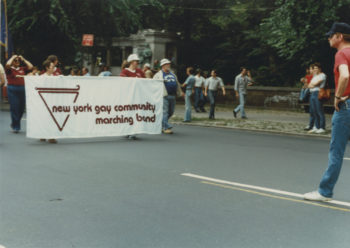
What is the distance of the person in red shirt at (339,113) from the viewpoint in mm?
6086

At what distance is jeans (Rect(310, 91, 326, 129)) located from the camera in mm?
15656

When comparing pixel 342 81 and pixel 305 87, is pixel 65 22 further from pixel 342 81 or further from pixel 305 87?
pixel 342 81

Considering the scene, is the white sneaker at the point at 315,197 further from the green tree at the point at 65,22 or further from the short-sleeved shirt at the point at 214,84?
the green tree at the point at 65,22

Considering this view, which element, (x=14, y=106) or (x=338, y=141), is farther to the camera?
(x=14, y=106)

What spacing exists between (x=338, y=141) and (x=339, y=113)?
0.31 m

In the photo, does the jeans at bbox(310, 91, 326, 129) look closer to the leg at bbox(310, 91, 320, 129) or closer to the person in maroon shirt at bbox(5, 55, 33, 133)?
the leg at bbox(310, 91, 320, 129)

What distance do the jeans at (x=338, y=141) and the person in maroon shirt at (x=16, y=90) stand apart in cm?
897

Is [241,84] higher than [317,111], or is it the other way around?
[241,84]

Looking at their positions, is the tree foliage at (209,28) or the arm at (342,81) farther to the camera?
the tree foliage at (209,28)

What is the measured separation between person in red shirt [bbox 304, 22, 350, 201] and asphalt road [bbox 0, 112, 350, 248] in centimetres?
25

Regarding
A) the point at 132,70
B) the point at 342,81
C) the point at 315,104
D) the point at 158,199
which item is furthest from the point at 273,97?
the point at 158,199

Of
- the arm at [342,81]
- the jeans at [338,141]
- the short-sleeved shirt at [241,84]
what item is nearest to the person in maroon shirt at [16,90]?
the jeans at [338,141]

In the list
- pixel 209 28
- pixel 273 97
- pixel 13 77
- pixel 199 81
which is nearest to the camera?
pixel 13 77

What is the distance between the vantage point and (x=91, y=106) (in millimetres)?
12008
